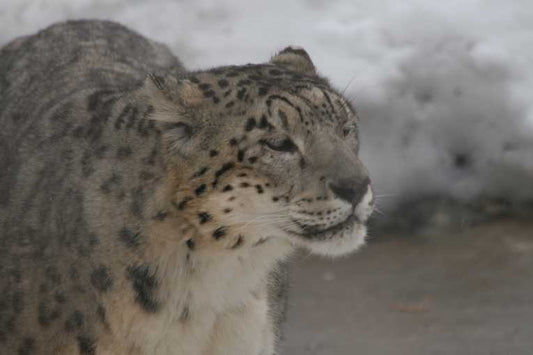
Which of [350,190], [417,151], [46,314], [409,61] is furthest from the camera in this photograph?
[409,61]

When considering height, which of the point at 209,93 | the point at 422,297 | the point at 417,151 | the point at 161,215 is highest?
the point at 209,93

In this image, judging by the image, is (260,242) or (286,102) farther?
(260,242)

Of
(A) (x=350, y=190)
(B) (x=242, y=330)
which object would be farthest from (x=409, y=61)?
(A) (x=350, y=190)

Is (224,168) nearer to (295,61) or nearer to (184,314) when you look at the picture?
(184,314)

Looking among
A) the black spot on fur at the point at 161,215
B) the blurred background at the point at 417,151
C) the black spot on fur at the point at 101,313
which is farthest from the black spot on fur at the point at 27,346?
the blurred background at the point at 417,151

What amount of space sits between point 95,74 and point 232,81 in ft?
4.90

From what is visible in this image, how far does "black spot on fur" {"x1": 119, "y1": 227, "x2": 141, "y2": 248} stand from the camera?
16.3ft

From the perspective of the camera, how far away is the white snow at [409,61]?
907cm

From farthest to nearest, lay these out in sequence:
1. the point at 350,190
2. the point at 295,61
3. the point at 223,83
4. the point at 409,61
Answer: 1. the point at 409,61
2. the point at 295,61
3. the point at 223,83
4. the point at 350,190

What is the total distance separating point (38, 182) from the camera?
5.52m

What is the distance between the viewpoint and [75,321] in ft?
16.5

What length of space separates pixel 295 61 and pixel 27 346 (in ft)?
5.87

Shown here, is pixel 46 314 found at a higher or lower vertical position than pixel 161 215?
lower

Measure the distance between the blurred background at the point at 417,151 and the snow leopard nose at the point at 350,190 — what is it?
252 centimetres
